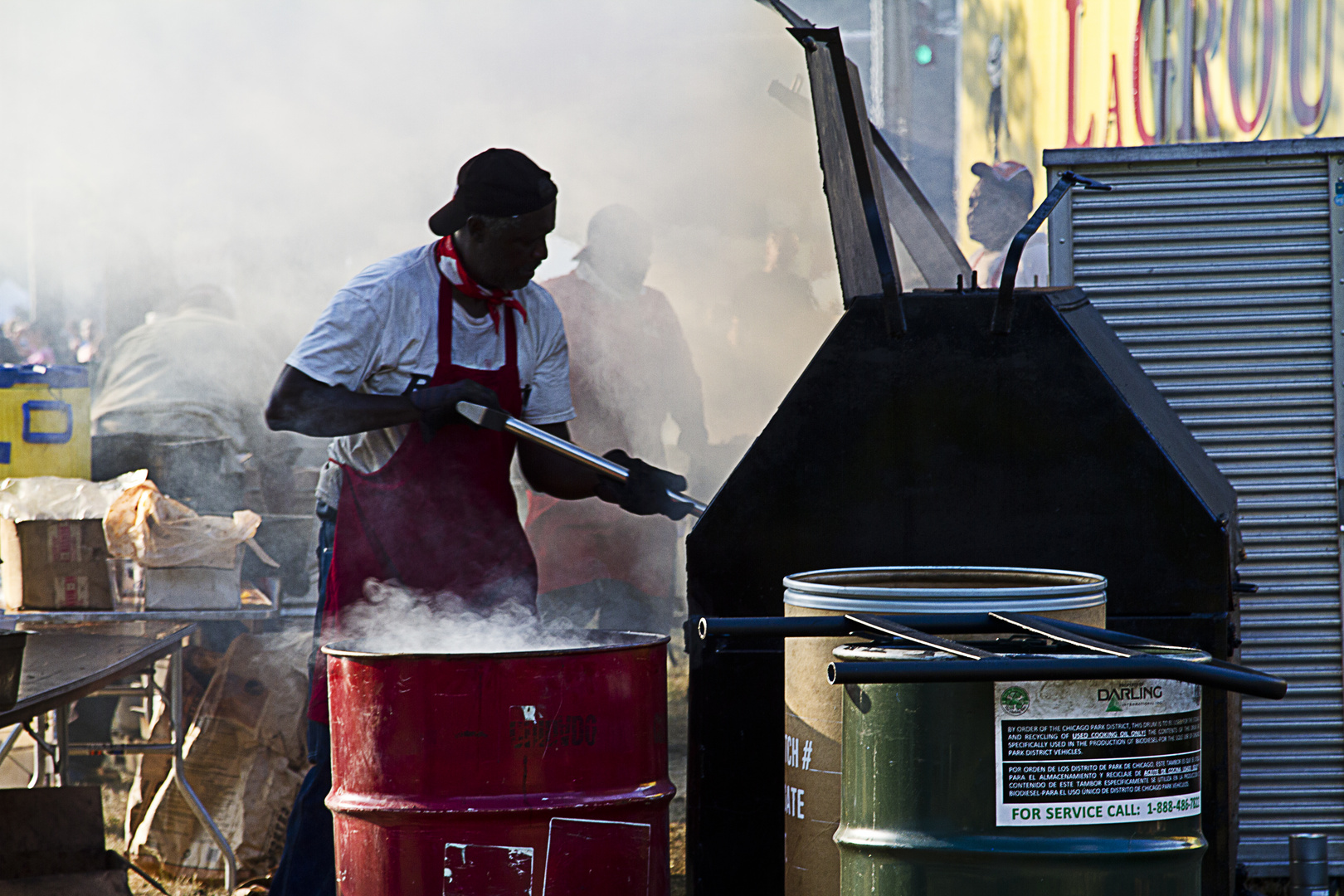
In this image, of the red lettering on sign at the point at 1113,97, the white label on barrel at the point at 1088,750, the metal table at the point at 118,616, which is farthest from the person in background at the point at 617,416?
the white label on barrel at the point at 1088,750

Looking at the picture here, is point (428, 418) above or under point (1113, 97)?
under

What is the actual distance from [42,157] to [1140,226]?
4136 millimetres

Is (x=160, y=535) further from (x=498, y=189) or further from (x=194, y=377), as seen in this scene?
(x=498, y=189)

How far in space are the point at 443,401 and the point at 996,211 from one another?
3.56 metres

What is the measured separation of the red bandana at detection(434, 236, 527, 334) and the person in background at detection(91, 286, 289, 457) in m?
2.24

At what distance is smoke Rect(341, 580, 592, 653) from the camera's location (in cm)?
279

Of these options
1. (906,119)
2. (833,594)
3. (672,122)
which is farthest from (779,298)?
(833,594)

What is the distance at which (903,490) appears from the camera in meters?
2.17

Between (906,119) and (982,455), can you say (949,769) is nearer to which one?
(982,455)

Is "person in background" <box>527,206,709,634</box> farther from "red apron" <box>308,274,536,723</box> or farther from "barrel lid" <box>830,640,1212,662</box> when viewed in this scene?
"barrel lid" <box>830,640,1212,662</box>

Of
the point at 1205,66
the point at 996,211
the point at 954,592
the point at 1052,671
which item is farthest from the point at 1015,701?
the point at 1205,66

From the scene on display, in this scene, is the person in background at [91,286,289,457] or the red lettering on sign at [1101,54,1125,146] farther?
the red lettering on sign at [1101,54,1125,146]

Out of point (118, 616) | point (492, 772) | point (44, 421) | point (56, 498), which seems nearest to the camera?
point (492, 772)

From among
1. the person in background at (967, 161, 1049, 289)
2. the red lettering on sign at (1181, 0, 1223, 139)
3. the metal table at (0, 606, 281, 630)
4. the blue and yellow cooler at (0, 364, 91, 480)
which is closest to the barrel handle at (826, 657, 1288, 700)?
the metal table at (0, 606, 281, 630)
